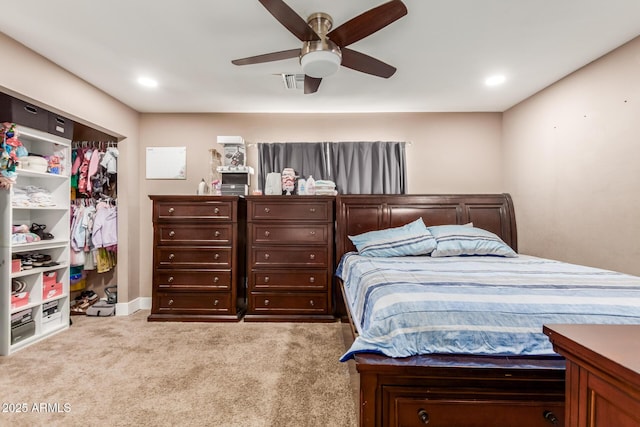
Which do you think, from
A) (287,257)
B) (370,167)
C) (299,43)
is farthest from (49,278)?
(370,167)

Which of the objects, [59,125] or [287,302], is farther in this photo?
[287,302]

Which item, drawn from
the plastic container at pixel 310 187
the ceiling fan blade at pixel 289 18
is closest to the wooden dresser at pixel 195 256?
the plastic container at pixel 310 187

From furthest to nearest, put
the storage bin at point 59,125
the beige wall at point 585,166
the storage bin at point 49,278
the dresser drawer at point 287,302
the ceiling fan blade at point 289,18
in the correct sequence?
the dresser drawer at point 287,302 < the storage bin at point 49,278 < the storage bin at point 59,125 < the beige wall at point 585,166 < the ceiling fan blade at point 289,18

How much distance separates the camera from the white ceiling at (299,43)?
5.91 feet

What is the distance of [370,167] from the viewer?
3578 millimetres

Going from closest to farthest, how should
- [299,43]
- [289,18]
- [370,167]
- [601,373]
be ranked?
[601,373] → [289,18] → [299,43] → [370,167]

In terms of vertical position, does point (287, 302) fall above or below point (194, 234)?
below

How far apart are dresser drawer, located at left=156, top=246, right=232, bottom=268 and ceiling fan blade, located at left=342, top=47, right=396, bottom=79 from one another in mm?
2229

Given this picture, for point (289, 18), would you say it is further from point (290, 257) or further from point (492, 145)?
point (492, 145)

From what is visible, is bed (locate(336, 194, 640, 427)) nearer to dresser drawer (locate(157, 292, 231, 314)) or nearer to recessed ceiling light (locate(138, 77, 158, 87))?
dresser drawer (locate(157, 292, 231, 314))

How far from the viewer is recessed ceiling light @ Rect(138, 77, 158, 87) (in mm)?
2738

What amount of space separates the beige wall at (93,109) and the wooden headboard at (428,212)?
2.52 m

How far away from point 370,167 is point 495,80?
1.51 m

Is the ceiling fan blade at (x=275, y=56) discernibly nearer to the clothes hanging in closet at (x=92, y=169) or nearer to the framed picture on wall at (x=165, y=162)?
the framed picture on wall at (x=165, y=162)
